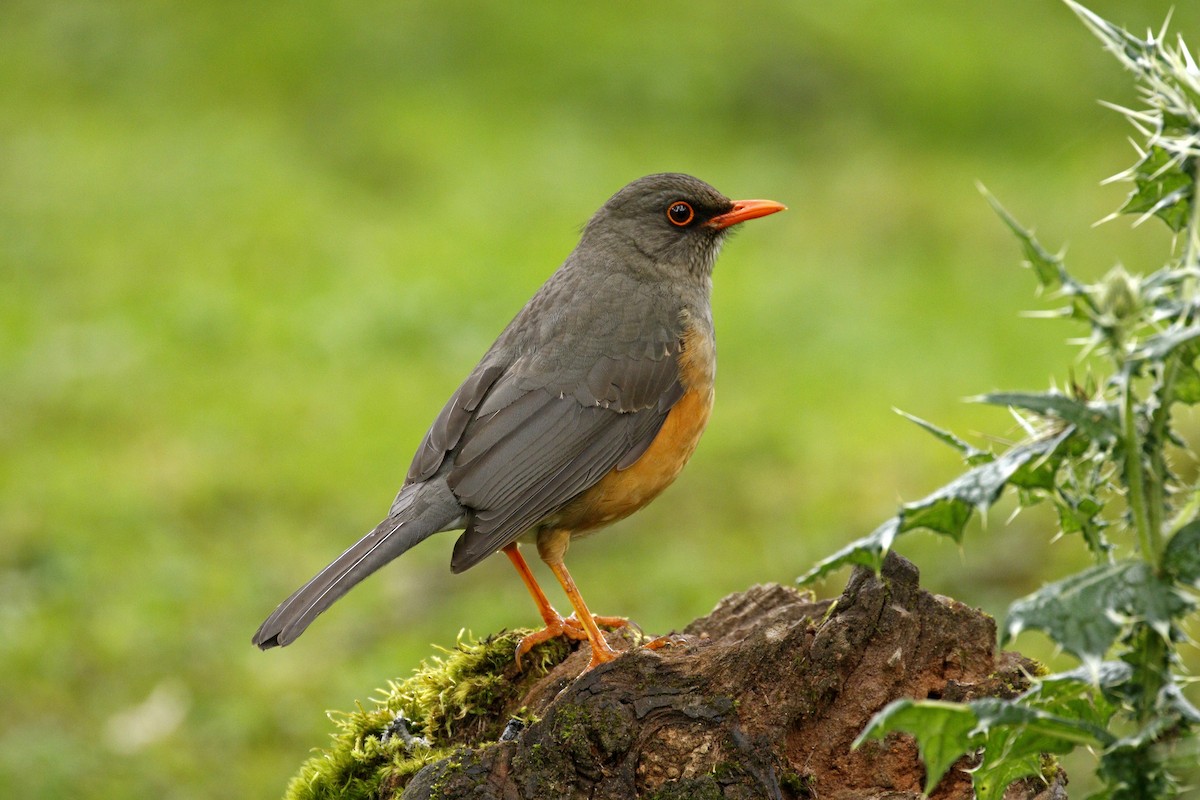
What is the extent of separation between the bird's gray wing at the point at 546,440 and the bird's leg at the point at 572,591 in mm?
274

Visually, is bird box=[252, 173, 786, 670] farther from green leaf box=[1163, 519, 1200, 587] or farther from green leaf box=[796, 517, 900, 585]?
green leaf box=[1163, 519, 1200, 587]

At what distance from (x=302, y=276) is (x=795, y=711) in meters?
10.5

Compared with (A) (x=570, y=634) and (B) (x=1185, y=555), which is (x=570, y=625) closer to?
(A) (x=570, y=634)

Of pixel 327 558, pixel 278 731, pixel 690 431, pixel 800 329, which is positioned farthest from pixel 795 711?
pixel 800 329

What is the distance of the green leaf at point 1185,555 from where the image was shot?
2461mm

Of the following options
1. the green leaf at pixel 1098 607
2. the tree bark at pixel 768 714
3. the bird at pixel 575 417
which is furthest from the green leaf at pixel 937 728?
the bird at pixel 575 417

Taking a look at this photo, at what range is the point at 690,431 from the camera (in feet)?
19.4

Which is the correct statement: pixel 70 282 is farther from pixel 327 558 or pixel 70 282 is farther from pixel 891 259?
pixel 891 259

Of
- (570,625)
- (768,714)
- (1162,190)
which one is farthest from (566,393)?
(1162,190)

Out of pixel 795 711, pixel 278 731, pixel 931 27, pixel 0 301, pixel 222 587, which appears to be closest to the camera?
pixel 795 711

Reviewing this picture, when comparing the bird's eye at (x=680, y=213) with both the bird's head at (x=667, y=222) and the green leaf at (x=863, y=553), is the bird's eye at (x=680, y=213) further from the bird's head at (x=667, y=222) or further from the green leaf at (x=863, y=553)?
the green leaf at (x=863, y=553)

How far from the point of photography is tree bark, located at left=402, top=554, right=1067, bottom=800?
358 centimetres

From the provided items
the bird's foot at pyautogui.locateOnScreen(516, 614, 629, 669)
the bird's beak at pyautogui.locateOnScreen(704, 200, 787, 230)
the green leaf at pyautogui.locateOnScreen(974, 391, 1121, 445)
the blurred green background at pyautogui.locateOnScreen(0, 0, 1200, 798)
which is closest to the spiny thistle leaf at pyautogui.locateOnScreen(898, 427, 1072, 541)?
the green leaf at pyautogui.locateOnScreen(974, 391, 1121, 445)

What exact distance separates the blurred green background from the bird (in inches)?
51.6
